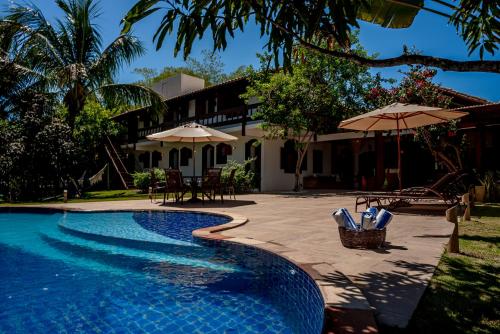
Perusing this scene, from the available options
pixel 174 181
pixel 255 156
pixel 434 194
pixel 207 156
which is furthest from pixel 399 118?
pixel 207 156

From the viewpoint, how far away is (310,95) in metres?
15.7

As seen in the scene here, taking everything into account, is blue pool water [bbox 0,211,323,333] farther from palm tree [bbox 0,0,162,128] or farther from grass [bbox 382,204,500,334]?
palm tree [bbox 0,0,162,128]

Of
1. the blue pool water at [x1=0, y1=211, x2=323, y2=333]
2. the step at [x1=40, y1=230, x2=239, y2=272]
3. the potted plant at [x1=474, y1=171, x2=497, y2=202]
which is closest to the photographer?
the blue pool water at [x1=0, y1=211, x2=323, y2=333]

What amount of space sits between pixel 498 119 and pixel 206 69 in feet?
112

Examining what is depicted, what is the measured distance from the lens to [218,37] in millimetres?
2371

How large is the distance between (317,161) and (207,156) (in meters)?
6.60

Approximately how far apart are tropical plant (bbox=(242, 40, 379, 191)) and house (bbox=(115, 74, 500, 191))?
3.98 ft

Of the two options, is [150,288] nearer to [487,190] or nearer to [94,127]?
[487,190]

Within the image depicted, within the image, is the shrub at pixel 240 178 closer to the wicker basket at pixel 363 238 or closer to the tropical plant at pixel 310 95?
the tropical plant at pixel 310 95

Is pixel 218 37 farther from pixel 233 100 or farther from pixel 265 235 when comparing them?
pixel 233 100

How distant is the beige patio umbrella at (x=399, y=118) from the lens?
7.20 metres

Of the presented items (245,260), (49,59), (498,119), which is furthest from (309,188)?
(245,260)

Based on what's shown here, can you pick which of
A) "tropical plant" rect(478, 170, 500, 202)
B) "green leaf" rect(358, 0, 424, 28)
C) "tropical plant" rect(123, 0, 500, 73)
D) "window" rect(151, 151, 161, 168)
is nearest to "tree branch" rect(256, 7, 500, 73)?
"tropical plant" rect(123, 0, 500, 73)

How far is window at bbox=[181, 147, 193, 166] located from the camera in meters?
22.9
